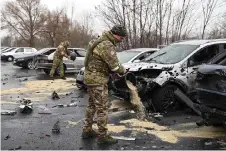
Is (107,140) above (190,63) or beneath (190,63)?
beneath

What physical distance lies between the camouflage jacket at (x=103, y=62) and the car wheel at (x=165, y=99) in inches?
97.4

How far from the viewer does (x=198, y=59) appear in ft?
28.0

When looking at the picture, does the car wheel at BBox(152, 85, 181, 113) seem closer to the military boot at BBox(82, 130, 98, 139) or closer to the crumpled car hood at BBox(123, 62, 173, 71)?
the crumpled car hood at BBox(123, 62, 173, 71)

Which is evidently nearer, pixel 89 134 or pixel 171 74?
pixel 89 134

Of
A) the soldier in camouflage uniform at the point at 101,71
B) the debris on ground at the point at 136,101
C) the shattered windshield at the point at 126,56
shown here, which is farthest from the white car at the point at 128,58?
the soldier in camouflage uniform at the point at 101,71

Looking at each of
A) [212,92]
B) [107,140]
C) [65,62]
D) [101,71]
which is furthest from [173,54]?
[65,62]

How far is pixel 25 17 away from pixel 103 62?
5314 cm

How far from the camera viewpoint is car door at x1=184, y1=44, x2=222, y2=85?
809 centimetres

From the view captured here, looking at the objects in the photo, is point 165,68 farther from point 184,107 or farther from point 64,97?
point 64,97

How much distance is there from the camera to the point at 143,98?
8.19m

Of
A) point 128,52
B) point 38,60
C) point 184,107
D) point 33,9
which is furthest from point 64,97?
point 33,9

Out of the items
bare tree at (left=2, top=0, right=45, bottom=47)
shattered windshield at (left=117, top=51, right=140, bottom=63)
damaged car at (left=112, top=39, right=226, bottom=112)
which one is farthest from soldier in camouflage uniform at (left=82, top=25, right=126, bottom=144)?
bare tree at (left=2, top=0, right=45, bottom=47)

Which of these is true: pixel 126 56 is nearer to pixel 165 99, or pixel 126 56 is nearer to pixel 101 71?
pixel 165 99

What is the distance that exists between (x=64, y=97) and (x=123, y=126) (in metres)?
4.34
